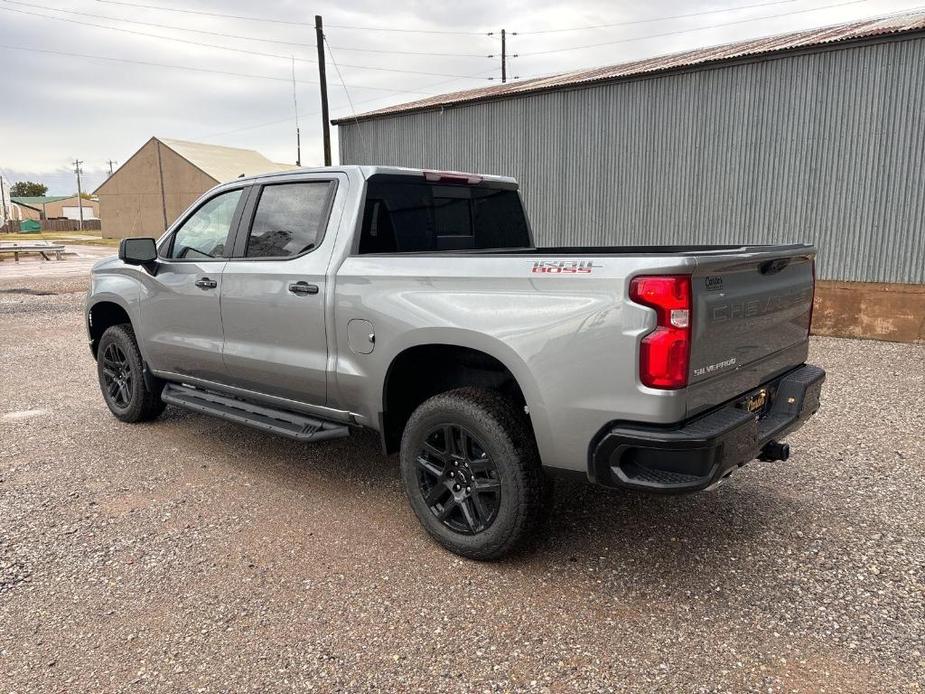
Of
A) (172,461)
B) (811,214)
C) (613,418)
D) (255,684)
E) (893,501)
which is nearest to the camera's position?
(255,684)

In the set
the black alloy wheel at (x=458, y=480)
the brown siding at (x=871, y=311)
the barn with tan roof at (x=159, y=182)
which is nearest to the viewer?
the black alloy wheel at (x=458, y=480)

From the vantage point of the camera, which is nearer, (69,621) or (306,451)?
(69,621)

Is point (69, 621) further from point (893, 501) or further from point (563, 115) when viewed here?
point (563, 115)

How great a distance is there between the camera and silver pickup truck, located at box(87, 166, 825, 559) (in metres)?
2.70

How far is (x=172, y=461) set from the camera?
4.77m

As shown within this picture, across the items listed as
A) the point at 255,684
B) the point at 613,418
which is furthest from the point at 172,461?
the point at 613,418

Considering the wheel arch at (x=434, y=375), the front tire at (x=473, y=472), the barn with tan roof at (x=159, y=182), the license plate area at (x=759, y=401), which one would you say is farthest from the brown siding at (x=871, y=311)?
the barn with tan roof at (x=159, y=182)

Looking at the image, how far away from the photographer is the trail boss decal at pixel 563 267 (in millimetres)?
2797

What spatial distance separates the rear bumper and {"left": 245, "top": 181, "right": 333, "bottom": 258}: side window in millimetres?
2118

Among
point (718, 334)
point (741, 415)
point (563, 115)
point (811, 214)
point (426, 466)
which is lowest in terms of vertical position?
point (426, 466)

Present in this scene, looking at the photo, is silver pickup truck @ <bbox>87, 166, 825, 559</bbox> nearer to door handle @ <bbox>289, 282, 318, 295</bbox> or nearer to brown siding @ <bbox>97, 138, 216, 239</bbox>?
door handle @ <bbox>289, 282, 318, 295</bbox>

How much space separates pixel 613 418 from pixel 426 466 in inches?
43.8

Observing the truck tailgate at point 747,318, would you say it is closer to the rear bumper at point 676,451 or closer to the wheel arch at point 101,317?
the rear bumper at point 676,451

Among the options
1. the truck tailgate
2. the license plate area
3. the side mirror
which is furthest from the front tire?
the side mirror
